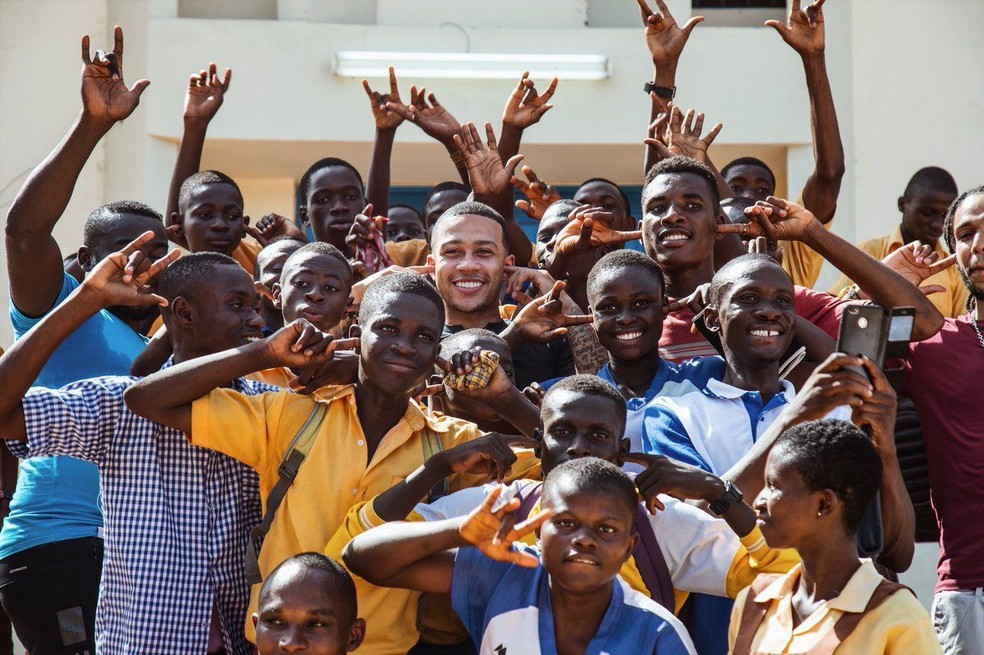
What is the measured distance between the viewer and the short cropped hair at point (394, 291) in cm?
388

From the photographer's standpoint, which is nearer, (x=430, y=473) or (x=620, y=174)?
(x=430, y=473)

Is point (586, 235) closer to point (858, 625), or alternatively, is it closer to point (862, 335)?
point (862, 335)

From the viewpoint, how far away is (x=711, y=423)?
12.6 ft

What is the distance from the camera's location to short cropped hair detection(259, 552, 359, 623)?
11.1 ft

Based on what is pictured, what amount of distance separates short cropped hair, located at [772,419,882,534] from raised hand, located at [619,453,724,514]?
0.24 meters

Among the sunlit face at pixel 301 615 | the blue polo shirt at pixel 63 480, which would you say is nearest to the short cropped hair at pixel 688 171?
the blue polo shirt at pixel 63 480

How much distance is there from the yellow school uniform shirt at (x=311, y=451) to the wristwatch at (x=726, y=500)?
738mm

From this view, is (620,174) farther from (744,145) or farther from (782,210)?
(782,210)

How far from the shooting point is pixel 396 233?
21.1ft

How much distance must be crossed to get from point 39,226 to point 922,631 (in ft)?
8.62

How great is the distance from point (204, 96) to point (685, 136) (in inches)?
80.2

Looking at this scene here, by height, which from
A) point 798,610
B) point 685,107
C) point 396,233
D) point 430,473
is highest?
point 685,107

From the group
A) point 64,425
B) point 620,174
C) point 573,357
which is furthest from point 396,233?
point 64,425

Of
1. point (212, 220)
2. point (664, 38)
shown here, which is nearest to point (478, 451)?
point (212, 220)
